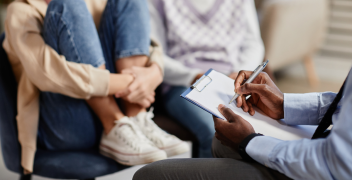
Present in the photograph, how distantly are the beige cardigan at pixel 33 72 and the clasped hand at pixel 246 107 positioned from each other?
0.33 metres

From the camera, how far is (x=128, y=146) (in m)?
0.77

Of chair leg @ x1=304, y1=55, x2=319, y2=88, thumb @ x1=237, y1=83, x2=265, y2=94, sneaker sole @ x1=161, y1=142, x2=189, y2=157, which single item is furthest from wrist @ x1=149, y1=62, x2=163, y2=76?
chair leg @ x1=304, y1=55, x2=319, y2=88

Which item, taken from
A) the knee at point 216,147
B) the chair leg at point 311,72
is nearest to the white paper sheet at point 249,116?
the knee at point 216,147

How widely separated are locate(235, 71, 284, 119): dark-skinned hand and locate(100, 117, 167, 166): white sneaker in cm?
26

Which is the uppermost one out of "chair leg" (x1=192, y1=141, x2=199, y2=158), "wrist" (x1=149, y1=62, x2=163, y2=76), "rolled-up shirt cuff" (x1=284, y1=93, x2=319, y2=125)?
"rolled-up shirt cuff" (x1=284, y1=93, x2=319, y2=125)

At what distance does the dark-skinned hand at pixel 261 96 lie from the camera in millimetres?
610

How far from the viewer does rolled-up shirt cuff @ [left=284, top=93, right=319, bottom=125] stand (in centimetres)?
63

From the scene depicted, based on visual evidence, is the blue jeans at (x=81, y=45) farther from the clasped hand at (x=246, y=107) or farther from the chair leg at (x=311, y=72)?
the chair leg at (x=311, y=72)

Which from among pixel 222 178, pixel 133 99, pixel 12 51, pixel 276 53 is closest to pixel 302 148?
pixel 222 178

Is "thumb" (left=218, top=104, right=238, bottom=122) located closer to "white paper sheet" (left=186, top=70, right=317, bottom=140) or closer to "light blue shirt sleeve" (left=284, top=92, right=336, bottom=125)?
"white paper sheet" (left=186, top=70, right=317, bottom=140)

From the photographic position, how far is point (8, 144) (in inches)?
31.4

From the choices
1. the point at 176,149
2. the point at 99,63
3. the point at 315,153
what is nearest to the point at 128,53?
the point at 99,63

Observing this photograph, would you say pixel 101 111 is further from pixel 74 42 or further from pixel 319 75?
pixel 319 75

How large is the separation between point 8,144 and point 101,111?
261mm
